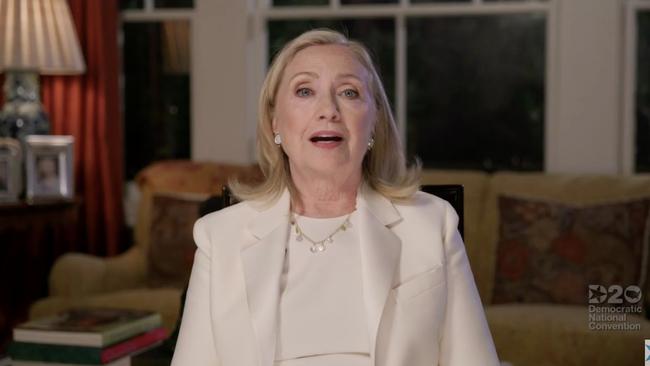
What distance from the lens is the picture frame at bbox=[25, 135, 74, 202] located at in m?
3.57

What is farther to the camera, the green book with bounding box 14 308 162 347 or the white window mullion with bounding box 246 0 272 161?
the white window mullion with bounding box 246 0 272 161

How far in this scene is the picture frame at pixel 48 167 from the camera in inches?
141

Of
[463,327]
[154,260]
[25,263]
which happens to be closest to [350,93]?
[463,327]

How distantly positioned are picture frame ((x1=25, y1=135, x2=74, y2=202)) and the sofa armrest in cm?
29

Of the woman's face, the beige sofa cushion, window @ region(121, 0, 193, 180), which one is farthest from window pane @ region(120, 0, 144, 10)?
the woman's face

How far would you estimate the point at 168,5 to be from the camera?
4.24 m

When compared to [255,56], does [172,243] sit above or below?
below

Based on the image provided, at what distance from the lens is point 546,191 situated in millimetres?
3447

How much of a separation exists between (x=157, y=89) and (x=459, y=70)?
4.96 feet

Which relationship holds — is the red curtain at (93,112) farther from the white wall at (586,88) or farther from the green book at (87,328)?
the white wall at (586,88)

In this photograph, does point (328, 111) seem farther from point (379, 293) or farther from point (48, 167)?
point (48, 167)

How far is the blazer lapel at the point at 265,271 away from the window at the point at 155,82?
288 centimetres

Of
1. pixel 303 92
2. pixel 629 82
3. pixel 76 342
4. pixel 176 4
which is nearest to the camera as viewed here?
pixel 303 92

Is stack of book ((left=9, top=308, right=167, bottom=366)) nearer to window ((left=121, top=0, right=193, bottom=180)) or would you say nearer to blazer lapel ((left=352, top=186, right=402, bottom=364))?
blazer lapel ((left=352, top=186, right=402, bottom=364))
